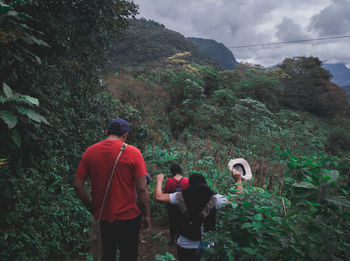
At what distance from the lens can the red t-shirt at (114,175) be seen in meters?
1.93

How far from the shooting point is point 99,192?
1.95 metres

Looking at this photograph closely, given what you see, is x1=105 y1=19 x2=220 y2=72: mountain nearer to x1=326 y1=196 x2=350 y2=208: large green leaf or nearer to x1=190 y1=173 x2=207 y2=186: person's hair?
x1=190 y1=173 x2=207 y2=186: person's hair

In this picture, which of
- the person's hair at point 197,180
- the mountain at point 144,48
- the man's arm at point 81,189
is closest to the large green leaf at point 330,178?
the person's hair at point 197,180

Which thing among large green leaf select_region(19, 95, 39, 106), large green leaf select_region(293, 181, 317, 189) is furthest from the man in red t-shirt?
large green leaf select_region(293, 181, 317, 189)

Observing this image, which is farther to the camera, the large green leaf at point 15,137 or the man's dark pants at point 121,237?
the large green leaf at point 15,137

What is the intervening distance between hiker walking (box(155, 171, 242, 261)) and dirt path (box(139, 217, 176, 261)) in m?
1.72

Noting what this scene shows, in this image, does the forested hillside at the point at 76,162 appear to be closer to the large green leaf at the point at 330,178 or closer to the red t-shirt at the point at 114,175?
the large green leaf at the point at 330,178

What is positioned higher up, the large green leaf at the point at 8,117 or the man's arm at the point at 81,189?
the large green leaf at the point at 8,117

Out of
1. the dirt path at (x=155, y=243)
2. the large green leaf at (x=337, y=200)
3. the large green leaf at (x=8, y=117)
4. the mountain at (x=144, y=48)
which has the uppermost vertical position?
the mountain at (x=144, y=48)

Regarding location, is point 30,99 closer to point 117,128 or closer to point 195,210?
point 117,128

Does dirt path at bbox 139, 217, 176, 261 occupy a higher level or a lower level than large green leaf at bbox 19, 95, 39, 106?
lower

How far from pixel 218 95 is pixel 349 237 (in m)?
14.1

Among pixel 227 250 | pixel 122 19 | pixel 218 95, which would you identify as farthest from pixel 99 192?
pixel 218 95

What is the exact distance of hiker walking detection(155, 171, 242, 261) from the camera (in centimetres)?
206
